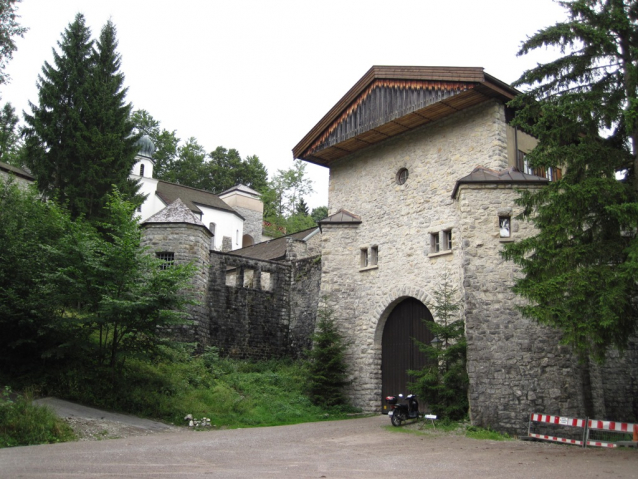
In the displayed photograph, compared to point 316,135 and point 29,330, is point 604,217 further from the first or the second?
point 29,330

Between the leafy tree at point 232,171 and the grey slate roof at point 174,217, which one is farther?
the leafy tree at point 232,171

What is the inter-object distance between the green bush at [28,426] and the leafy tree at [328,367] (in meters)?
8.40

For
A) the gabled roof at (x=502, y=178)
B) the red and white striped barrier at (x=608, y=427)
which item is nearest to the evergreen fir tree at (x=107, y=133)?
the gabled roof at (x=502, y=178)

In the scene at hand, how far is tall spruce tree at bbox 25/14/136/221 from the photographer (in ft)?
83.0

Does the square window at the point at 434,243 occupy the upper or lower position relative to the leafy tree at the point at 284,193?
lower

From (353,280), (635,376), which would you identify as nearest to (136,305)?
(353,280)

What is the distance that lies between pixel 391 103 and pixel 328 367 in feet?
27.6

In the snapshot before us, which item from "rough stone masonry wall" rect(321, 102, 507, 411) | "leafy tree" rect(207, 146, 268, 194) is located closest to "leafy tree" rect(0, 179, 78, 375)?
"rough stone masonry wall" rect(321, 102, 507, 411)

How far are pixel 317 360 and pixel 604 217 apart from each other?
9.93 m

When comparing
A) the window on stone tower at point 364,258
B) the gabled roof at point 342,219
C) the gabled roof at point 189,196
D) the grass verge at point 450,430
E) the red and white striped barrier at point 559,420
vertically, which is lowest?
the grass verge at point 450,430

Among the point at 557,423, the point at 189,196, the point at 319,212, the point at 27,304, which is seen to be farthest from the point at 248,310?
the point at 319,212

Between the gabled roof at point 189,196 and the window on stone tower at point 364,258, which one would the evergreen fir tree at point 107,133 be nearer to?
the window on stone tower at point 364,258

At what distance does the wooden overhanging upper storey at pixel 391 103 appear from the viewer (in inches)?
679

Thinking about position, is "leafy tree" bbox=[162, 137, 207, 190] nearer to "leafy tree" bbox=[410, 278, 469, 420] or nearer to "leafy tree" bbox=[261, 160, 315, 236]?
"leafy tree" bbox=[261, 160, 315, 236]
